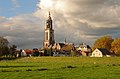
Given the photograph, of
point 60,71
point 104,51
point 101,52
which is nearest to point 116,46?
point 104,51

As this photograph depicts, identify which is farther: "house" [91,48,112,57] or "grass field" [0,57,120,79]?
"house" [91,48,112,57]

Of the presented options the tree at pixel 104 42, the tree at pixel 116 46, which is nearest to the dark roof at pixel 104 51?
the tree at pixel 116 46

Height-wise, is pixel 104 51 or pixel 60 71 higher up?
pixel 104 51

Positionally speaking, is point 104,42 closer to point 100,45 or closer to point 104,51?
point 100,45

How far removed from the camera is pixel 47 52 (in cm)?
19612

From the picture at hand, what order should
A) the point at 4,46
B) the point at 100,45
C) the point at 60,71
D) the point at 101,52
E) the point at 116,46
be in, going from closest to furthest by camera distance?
the point at 60,71 → the point at 4,46 → the point at 101,52 → the point at 116,46 → the point at 100,45

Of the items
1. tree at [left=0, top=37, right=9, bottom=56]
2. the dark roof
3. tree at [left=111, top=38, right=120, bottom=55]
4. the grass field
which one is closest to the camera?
the grass field

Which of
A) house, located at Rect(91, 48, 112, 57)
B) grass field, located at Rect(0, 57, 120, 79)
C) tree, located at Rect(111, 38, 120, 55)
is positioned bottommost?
grass field, located at Rect(0, 57, 120, 79)

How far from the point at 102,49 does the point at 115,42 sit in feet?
26.2

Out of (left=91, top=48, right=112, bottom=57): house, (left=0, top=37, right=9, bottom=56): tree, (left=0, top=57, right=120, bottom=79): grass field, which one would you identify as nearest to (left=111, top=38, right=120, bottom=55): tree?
(left=91, top=48, right=112, bottom=57): house

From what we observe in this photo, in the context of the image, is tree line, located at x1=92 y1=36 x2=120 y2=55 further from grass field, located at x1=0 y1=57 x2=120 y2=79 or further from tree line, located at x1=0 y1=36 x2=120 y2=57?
grass field, located at x1=0 y1=57 x2=120 y2=79

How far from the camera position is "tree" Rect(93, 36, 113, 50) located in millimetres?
170875

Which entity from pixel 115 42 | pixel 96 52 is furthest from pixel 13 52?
pixel 115 42

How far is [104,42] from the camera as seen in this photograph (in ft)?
570
